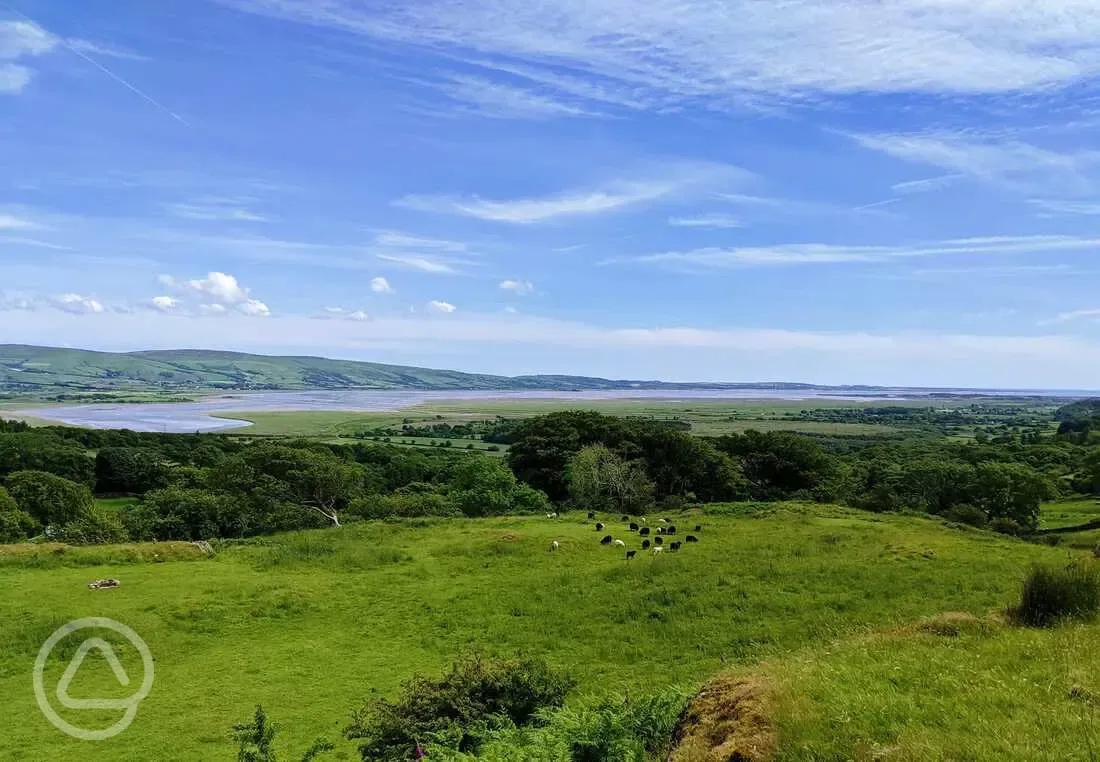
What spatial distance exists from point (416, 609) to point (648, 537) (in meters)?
12.8

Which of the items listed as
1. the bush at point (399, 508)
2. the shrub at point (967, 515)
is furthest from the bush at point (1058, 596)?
the shrub at point (967, 515)

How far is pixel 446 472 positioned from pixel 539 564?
137 feet

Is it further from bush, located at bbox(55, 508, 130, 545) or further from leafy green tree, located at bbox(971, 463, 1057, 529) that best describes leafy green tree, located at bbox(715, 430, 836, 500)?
bush, located at bbox(55, 508, 130, 545)

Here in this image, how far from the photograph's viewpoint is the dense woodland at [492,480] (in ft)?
123

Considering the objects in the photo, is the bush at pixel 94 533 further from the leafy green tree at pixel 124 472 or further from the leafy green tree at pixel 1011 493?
the leafy green tree at pixel 1011 493

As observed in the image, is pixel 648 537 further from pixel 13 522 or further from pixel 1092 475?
pixel 1092 475

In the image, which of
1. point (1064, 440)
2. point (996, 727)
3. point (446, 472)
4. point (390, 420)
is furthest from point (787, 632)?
point (390, 420)

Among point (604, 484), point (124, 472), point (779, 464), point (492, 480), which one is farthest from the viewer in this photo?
point (124, 472)

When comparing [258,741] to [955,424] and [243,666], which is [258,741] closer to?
[243,666]

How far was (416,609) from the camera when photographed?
19.6 m

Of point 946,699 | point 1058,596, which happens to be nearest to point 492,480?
point 1058,596

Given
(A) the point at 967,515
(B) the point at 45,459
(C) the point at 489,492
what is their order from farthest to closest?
(B) the point at 45,459
(A) the point at 967,515
(C) the point at 489,492

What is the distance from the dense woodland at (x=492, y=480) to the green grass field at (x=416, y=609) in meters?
10.1

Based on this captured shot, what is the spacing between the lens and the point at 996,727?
5.70m
